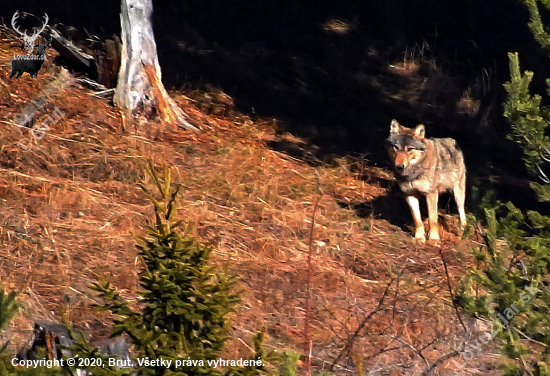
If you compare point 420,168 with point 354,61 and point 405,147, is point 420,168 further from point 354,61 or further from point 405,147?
point 354,61

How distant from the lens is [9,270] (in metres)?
7.19

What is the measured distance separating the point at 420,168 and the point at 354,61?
6.79 meters

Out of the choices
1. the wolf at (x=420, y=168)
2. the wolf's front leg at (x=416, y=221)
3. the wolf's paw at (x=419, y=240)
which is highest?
the wolf at (x=420, y=168)

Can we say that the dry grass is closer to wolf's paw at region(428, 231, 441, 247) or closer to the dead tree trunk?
wolf's paw at region(428, 231, 441, 247)

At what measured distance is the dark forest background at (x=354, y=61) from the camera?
13094mm

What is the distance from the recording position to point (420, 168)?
985cm

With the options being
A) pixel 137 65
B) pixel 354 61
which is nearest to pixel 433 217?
pixel 137 65

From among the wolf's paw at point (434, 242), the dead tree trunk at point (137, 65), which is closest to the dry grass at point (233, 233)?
the wolf's paw at point (434, 242)

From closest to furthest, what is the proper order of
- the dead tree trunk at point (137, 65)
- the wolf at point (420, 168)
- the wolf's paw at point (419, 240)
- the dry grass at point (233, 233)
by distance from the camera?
the dry grass at point (233, 233) → the wolf at point (420, 168) → the wolf's paw at point (419, 240) → the dead tree trunk at point (137, 65)

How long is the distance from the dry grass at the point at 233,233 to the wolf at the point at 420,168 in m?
0.39

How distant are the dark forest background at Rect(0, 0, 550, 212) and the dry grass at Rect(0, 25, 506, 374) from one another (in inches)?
58.2

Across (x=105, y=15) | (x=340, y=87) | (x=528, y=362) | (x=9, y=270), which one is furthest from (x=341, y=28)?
(x=528, y=362)

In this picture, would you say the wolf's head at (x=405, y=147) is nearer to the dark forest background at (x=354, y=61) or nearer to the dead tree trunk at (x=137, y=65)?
the dark forest background at (x=354, y=61)

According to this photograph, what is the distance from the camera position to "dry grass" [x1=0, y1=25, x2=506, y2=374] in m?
7.00
